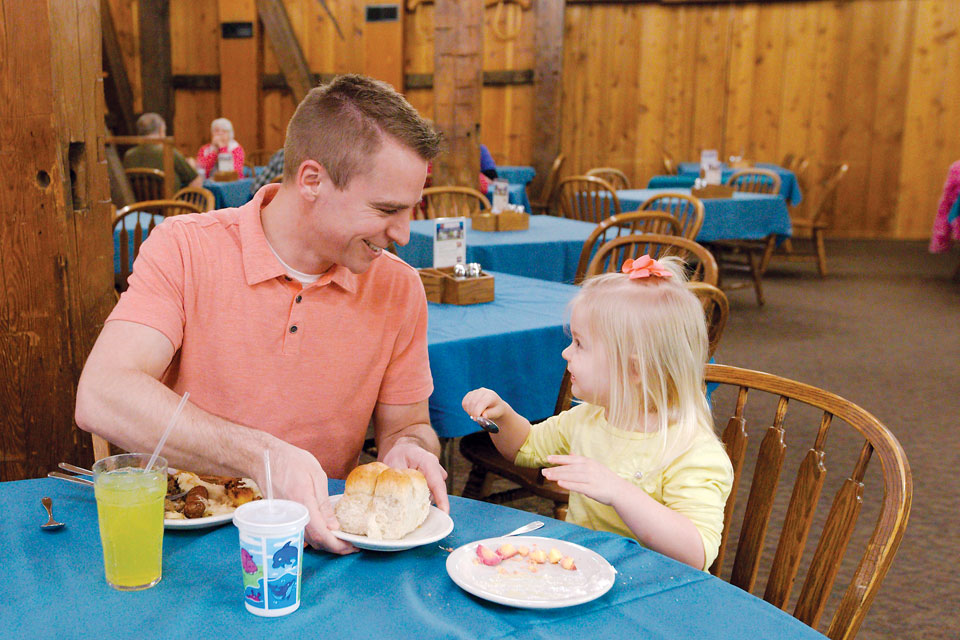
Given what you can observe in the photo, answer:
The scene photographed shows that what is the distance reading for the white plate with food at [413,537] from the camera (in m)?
1.03

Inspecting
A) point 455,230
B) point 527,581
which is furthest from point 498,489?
point 527,581

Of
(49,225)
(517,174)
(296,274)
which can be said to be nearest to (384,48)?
(517,174)

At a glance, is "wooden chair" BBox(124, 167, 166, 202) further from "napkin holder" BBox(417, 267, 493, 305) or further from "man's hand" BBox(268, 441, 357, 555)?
"man's hand" BBox(268, 441, 357, 555)

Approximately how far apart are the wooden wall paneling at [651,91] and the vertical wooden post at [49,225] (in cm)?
837

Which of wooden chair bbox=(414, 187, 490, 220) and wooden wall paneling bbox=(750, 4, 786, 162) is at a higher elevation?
wooden wall paneling bbox=(750, 4, 786, 162)

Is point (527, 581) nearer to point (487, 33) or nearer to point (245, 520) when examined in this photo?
point (245, 520)

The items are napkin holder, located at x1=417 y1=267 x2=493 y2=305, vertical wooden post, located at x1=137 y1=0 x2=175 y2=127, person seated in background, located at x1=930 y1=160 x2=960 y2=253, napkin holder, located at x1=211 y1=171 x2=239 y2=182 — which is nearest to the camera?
napkin holder, located at x1=417 y1=267 x2=493 y2=305

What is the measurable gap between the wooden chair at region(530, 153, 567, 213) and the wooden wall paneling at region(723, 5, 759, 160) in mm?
1986

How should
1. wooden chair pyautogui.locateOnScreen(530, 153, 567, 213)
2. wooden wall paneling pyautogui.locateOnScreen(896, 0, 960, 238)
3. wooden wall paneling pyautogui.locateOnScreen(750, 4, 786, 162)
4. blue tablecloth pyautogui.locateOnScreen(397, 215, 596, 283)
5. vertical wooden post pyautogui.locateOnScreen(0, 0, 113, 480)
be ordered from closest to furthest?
vertical wooden post pyautogui.locateOnScreen(0, 0, 113, 480)
blue tablecloth pyautogui.locateOnScreen(397, 215, 596, 283)
wooden chair pyautogui.locateOnScreen(530, 153, 567, 213)
wooden wall paneling pyautogui.locateOnScreen(896, 0, 960, 238)
wooden wall paneling pyautogui.locateOnScreen(750, 4, 786, 162)

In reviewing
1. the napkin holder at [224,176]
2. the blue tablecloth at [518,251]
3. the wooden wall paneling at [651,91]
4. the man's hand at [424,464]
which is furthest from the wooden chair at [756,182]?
the man's hand at [424,464]

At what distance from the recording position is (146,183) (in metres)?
6.36

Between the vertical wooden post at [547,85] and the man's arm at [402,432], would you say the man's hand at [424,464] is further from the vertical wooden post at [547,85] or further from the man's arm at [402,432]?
the vertical wooden post at [547,85]

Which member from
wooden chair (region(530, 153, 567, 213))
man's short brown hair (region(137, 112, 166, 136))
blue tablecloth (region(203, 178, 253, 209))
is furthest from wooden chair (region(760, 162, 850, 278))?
man's short brown hair (region(137, 112, 166, 136))

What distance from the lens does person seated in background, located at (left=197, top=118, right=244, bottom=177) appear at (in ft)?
22.3
